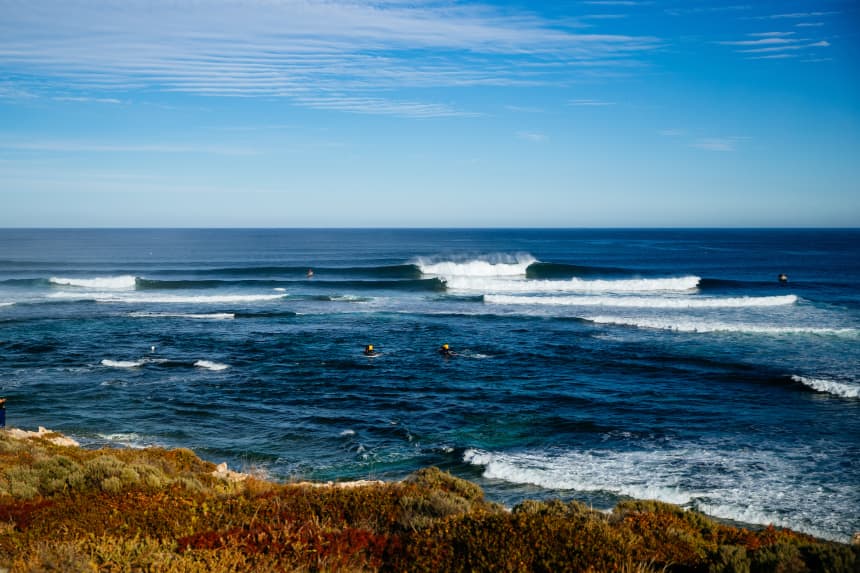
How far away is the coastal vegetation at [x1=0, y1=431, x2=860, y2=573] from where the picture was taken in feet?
18.1

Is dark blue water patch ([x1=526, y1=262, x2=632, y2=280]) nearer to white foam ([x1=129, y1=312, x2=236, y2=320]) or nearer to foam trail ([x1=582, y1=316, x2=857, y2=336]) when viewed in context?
foam trail ([x1=582, y1=316, x2=857, y2=336])

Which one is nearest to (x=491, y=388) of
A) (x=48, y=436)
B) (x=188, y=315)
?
(x=48, y=436)

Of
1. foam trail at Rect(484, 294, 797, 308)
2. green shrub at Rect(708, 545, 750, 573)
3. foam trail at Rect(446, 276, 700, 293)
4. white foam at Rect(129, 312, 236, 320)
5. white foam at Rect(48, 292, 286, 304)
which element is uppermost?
green shrub at Rect(708, 545, 750, 573)

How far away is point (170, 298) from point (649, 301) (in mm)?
34500

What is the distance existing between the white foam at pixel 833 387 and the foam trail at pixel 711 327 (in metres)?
9.74

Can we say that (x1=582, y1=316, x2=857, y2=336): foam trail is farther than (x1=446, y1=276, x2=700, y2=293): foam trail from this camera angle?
No

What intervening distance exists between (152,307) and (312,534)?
36789 millimetres

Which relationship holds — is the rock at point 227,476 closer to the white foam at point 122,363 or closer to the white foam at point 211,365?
the white foam at point 211,365

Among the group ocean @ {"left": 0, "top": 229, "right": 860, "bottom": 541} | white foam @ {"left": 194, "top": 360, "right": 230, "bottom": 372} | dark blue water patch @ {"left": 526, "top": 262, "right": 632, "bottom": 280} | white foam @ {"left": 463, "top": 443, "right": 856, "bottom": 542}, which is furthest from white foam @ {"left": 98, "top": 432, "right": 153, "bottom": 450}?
dark blue water patch @ {"left": 526, "top": 262, "right": 632, "bottom": 280}

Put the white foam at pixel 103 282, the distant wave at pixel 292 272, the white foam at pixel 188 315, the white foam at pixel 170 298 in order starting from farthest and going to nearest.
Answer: the distant wave at pixel 292 272
the white foam at pixel 103 282
the white foam at pixel 170 298
the white foam at pixel 188 315

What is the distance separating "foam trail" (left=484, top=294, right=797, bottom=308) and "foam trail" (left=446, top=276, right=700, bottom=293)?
526cm

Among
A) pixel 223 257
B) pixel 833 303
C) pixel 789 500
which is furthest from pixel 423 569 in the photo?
pixel 223 257

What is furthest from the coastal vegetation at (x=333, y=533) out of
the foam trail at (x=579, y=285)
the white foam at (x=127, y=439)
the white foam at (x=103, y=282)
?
the white foam at (x=103, y=282)

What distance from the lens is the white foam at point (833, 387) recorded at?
1881 centimetres
